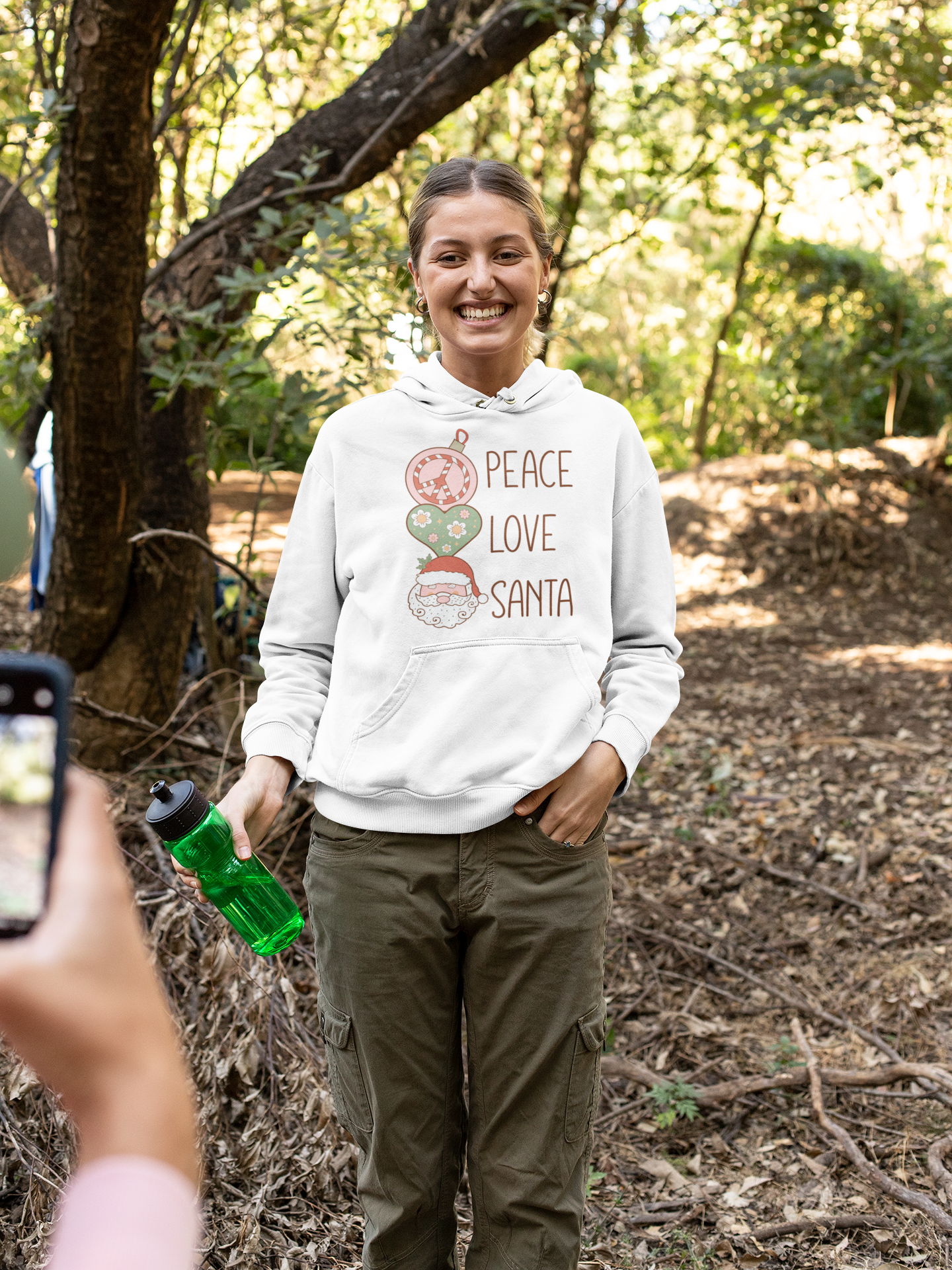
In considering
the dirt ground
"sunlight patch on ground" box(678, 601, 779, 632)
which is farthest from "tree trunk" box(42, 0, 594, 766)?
"sunlight patch on ground" box(678, 601, 779, 632)

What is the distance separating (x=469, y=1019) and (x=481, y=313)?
3.59ft

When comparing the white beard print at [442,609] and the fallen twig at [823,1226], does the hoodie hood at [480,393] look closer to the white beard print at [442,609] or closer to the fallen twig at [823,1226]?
the white beard print at [442,609]

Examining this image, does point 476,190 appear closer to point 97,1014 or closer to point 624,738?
point 624,738

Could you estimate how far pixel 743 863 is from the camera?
3.88 metres

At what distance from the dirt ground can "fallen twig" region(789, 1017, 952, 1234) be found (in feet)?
0.08

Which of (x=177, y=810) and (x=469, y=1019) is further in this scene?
(x=469, y=1019)

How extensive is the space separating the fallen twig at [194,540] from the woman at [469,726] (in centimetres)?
157

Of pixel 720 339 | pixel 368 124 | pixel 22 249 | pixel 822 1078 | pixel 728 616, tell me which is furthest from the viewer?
pixel 720 339

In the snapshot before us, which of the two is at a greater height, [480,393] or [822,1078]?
[480,393]

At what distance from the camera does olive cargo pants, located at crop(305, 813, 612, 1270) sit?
4.95 ft

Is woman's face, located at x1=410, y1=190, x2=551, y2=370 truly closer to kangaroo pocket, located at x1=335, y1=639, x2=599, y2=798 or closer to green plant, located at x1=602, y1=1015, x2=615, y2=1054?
kangaroo pocket, located at x1=335, y1=639, x2=599, y2=798

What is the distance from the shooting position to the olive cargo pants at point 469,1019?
1.51 meters

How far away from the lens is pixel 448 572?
1521 mm

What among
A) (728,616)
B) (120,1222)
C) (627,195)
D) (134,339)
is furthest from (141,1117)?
(627,195)
